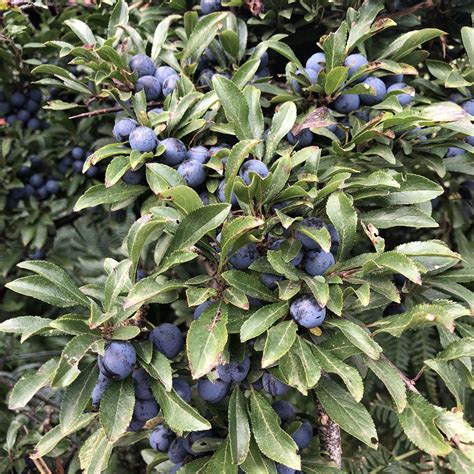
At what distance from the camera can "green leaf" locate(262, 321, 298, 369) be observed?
0.78m

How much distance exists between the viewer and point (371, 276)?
0.89 m

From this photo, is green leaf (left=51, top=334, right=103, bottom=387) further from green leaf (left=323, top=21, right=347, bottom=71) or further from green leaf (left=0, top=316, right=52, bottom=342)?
green leaf (left=323, top=21, right=347, bottom=71)

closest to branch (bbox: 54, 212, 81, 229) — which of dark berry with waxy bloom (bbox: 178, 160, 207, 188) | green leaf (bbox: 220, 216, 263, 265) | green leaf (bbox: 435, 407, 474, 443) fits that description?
dark berry with waxy bloom (bbox: 178, 160, 207, 188)

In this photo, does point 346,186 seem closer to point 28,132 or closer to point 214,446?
point 214,446

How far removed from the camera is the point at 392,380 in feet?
2.80

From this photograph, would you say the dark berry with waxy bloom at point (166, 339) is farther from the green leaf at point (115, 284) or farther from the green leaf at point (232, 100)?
the green leaf at point (232, 100)

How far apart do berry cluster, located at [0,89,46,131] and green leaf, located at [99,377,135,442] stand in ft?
4.21

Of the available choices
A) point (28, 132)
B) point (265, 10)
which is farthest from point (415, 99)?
point (28, 132)

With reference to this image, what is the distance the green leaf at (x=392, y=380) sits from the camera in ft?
2.73

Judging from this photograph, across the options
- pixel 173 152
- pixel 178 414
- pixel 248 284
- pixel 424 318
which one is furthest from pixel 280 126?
pixel 178 414

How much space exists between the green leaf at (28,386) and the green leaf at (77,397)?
41 millimetres

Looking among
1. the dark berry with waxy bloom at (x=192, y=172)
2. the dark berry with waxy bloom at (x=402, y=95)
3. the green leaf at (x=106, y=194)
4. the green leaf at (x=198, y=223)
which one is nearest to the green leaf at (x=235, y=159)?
the green leaf at (x=198, y=223)

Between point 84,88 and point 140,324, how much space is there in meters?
0.63

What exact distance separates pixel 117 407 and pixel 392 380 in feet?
1.40
